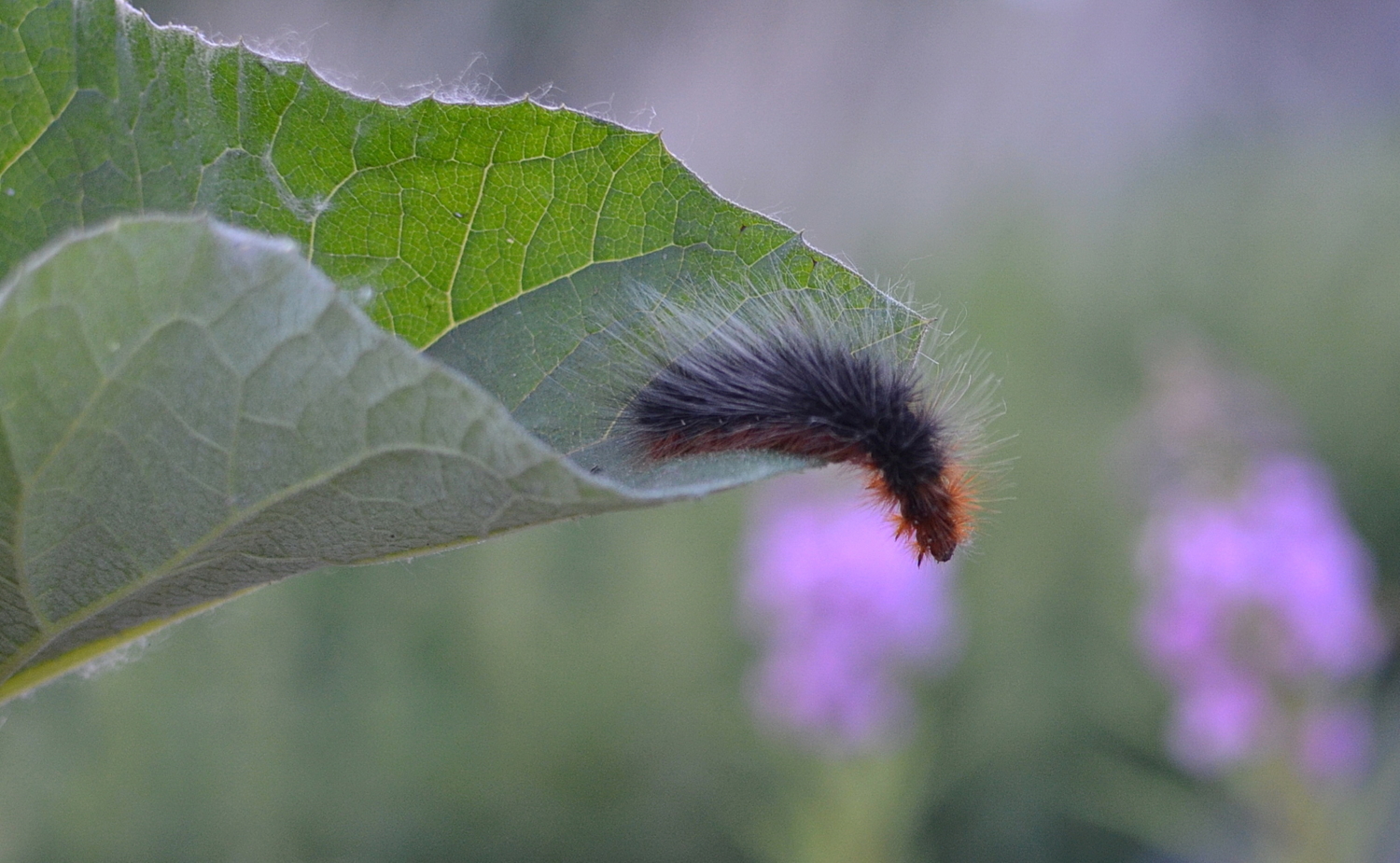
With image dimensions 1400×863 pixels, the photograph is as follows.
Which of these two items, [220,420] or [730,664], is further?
[730,664]

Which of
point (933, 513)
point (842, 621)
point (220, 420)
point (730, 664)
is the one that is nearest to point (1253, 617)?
point (842, 621)

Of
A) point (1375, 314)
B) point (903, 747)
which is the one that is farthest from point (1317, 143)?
point (903, 747)

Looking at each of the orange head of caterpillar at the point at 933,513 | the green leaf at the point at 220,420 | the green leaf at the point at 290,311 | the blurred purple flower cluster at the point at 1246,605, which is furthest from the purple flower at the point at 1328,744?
the green leaf at the point at 220,420

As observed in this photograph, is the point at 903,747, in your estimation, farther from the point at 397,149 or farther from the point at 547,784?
the point at 397,149

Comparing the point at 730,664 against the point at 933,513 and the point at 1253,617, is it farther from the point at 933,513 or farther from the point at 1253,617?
the point at 933,513

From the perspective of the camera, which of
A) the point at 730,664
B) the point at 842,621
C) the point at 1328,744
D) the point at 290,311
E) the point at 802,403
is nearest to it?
the point at 290,311

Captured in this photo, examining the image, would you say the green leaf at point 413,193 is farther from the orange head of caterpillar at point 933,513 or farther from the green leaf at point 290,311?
the orange head of caterpillar at point 933,513
